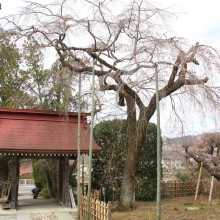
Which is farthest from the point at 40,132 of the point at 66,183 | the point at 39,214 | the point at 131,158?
the point at 131,158

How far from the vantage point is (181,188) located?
18.9 m

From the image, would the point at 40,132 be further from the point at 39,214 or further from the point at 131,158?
the point at 131,158

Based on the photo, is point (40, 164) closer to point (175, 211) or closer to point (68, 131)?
point (68, 131)

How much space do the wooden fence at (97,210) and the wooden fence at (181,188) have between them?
24.8 feet

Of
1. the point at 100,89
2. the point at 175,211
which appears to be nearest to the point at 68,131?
the point at 100,89

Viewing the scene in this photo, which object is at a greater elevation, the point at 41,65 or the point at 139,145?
the point at 41,65

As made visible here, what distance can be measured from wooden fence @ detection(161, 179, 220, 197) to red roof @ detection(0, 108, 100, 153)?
5.84 m

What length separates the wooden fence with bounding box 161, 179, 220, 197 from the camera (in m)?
18.1

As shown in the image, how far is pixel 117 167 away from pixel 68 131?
2.89m

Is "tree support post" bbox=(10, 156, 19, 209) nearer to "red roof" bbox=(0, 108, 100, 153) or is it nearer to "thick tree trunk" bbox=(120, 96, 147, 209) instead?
"red roof" bbox=(0, 108, 100, 153)

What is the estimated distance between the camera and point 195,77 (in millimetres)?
8969

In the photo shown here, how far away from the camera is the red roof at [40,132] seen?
1334cm

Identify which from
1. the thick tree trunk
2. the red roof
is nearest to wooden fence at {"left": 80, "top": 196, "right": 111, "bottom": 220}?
the thick tree trunk

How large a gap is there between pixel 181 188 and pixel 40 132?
8689 millimetres
